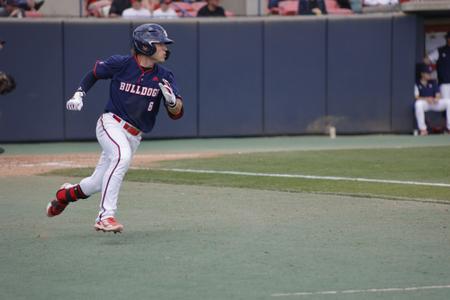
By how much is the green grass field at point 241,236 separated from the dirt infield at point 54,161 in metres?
0.51

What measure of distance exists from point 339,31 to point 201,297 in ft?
46.9

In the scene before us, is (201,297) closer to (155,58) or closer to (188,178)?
(155,58)

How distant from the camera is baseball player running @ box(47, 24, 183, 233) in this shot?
8.36m

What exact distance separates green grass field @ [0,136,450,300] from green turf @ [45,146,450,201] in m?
0.03

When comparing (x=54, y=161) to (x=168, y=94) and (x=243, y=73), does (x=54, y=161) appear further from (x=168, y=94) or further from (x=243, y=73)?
(x=168, y=94)

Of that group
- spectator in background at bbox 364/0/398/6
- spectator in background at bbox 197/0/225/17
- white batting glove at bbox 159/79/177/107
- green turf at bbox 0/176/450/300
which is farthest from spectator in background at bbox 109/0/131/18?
white batting glove at bbox 159/79/177/107

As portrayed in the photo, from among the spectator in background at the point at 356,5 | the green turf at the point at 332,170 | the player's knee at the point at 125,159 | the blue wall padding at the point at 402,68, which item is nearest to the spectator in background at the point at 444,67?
the blue wall padding at the point at 402,68

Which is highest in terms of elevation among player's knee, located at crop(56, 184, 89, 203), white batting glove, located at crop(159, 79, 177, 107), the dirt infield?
white batting glove, located at crop(159, 79, 177, 107)

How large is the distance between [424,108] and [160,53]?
12483 mm

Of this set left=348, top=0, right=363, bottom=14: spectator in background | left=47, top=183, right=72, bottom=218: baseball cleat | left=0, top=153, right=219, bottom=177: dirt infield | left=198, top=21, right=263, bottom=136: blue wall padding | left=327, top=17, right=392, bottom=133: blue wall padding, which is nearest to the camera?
left=47, top=183, right=72, bottom=218: baseball cleat

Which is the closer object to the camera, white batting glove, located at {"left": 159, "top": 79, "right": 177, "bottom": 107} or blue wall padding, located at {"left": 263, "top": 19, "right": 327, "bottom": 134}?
white batting glove, located at {"left": 159, "top": 79, "right": 177, "bottom": 107}

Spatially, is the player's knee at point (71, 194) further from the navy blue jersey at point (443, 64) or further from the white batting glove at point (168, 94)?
the navy blue jersey at point (443, 64)

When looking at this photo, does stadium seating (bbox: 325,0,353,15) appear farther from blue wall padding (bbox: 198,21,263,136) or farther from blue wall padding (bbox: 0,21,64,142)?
blue wall padding (bbox: 0,21,64,142)

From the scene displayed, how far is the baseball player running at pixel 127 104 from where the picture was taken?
27.4 ft
